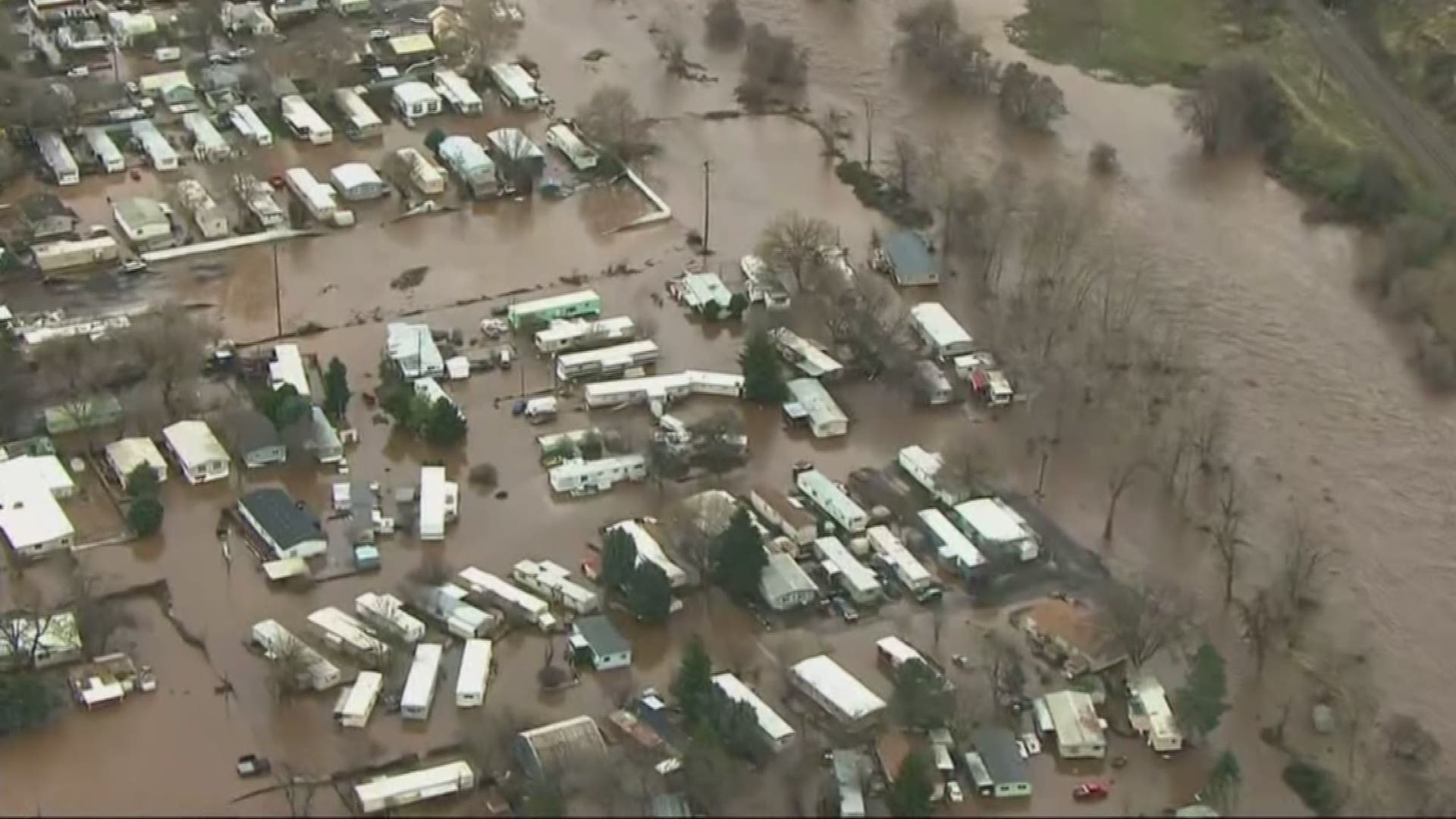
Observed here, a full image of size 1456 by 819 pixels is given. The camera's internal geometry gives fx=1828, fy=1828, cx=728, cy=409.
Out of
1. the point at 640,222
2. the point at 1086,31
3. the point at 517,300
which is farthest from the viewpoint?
the point at 1086,31

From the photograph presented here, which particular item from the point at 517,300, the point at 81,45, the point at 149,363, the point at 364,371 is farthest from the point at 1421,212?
the point at 81,45

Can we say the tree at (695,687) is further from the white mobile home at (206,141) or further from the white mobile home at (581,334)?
the white mobile home at (206,141)

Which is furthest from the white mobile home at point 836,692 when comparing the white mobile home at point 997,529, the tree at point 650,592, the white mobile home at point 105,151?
the white mobile home at point 105,151

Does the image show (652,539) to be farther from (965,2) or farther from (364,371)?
(965,2)

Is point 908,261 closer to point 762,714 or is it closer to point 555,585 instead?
point 555,585

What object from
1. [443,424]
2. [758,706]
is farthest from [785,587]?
[443,424]
